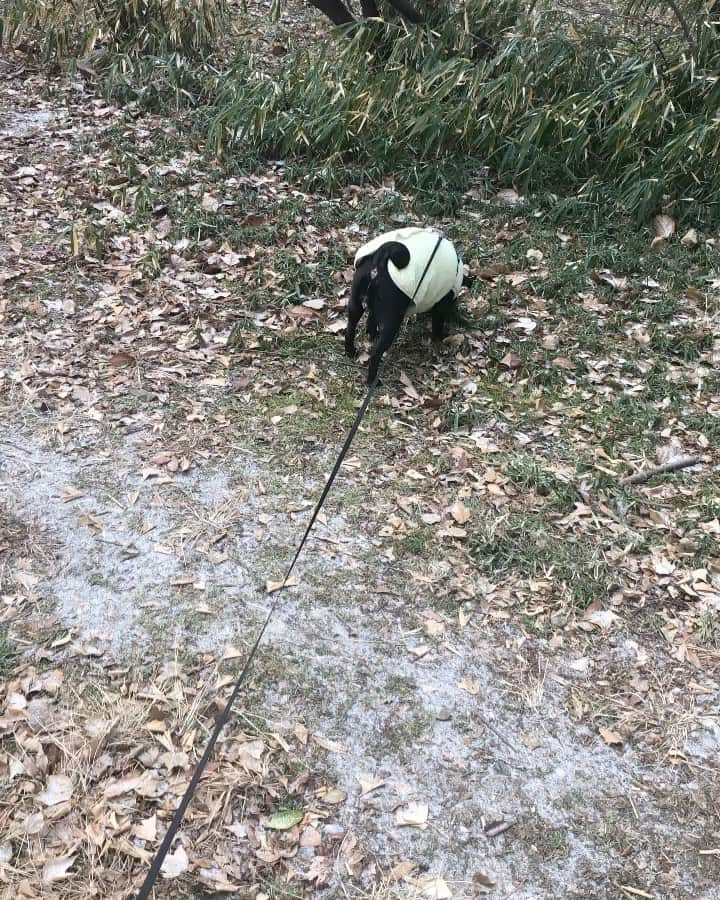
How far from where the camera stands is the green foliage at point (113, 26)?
6.29 metres

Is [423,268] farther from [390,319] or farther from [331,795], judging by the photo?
[331,795]

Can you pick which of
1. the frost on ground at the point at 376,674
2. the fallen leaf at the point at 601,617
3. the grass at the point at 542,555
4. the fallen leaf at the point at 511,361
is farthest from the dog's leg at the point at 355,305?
the fallen leaf at the point at 601,617

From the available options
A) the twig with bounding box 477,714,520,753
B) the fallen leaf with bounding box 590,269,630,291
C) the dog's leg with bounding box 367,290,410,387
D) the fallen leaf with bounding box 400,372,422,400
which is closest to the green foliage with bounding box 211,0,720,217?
the fallen leaf with bounding box 590,269,630,291

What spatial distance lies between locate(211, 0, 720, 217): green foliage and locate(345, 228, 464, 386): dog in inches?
78.5

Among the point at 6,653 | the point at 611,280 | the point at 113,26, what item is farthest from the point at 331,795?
the point at 113,26

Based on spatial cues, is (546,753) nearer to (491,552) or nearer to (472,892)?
(472,892)

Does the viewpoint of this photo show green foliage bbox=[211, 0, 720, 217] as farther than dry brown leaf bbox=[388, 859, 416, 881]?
Yes

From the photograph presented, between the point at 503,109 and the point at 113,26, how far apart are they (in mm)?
3675

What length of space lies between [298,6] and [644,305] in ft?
18.9

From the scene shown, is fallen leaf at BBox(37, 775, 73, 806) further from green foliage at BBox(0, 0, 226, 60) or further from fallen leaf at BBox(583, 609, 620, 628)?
green foliage at BBox(0, 0, 226, 60)

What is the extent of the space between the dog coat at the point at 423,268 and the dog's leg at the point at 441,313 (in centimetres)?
16

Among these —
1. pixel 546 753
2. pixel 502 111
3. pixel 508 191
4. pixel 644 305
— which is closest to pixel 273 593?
pixel 546 753

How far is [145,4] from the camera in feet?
20.5

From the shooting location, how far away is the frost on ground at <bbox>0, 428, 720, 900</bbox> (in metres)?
2.11
